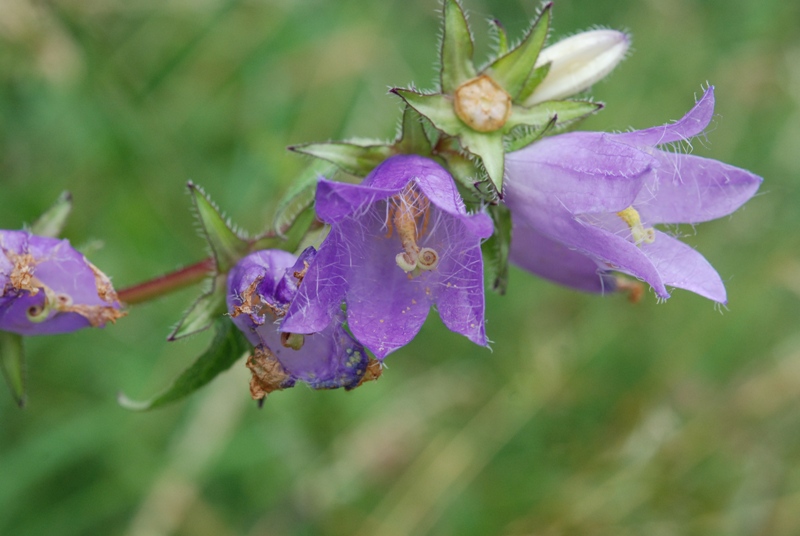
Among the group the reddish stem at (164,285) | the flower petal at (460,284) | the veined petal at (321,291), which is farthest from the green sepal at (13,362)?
the flower petal at (460,284)

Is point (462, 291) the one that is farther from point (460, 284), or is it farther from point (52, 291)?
point (52, 291)

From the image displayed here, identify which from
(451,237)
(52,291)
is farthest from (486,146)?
(52,291)

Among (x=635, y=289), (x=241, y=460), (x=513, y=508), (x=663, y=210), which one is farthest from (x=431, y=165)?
(x=513, y=508)

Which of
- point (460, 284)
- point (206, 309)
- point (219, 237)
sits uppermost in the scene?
point (460, 284)

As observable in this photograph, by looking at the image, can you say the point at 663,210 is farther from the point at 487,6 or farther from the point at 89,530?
the point at 487,6

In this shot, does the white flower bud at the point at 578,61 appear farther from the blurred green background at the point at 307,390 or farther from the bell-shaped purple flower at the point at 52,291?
the blurred green background at the point at 307,390
